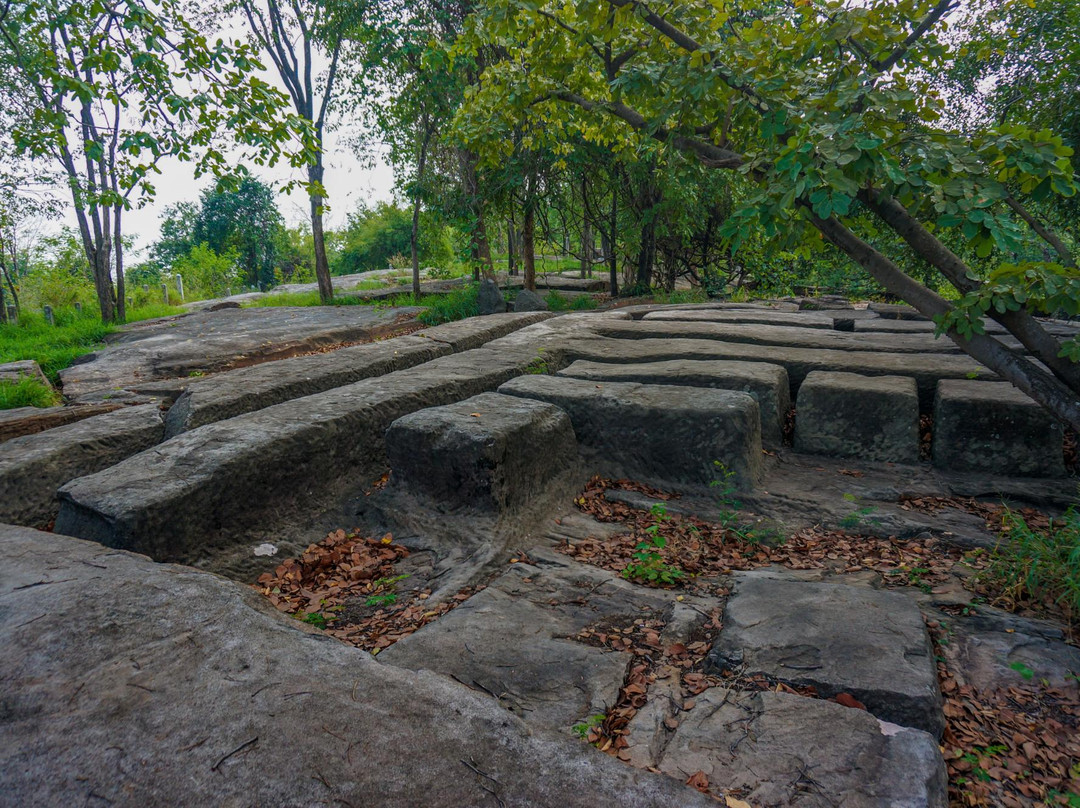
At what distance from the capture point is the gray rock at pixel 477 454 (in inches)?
105

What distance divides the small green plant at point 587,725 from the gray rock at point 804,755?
0.55 feet

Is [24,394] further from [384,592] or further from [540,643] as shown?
[540,643]

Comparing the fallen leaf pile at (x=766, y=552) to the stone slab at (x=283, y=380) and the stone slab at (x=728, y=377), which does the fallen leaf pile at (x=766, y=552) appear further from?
the stone slab at (x=283, y=380)

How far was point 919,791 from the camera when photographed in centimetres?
125

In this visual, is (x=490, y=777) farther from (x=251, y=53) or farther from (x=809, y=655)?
(x=251, y=53)

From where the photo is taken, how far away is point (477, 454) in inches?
104

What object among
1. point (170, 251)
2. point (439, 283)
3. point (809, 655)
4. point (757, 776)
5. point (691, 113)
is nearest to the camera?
point (757, 776)

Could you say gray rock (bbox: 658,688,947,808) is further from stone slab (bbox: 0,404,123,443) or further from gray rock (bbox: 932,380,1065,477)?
stone slab (bbox: 0,404,123,443)

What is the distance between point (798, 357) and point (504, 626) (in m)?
2.77

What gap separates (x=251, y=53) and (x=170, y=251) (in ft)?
108

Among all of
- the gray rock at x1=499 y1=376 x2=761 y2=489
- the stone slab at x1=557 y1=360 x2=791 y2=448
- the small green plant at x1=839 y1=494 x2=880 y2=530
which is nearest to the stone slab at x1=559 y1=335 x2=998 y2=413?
the stone slab at x1=557 y1=360 x2=791 y2=448

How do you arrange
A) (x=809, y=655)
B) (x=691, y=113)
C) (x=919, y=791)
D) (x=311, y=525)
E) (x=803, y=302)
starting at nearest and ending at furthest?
(x=919, y=791)
(x=809, y=655)
(x=311, y=525)
(x=691, y=113)
(x=803, y=302)

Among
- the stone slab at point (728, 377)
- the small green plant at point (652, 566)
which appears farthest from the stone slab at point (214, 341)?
the small green plant at point (652, 566)

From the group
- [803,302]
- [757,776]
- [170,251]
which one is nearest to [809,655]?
[757,776]
